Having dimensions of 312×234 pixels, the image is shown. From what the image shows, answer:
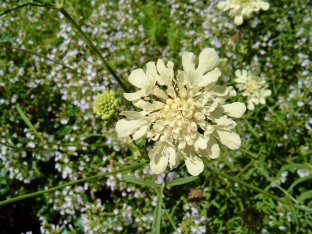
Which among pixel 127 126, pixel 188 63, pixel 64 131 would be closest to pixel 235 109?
pixel 188 63

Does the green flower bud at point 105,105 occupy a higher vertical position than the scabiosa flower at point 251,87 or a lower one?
higher

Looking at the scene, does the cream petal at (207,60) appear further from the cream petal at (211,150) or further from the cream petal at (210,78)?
the cream petal at (211,150)

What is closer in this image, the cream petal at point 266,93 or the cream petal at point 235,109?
the cream petal at point 235,109

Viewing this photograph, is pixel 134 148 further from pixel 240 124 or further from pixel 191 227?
pixel 240 124

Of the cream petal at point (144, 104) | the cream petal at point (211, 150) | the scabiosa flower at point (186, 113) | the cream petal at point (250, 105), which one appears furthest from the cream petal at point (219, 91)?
the cream petal at point (250, 105)

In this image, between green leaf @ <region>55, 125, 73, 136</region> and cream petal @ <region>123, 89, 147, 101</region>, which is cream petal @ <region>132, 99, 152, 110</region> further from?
green leaf @ <region>55, 125, 73, 136</region>

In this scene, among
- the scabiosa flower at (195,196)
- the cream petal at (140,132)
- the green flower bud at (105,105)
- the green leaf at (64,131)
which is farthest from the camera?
the green leaf at (64,131)

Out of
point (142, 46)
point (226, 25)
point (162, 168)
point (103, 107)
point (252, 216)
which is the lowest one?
point (252, 216)

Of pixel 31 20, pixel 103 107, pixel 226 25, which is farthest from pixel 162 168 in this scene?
pixel 31 20
